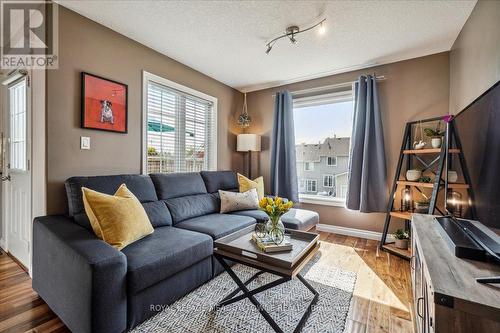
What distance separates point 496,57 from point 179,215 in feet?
9.66

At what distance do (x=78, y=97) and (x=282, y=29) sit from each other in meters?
2.12

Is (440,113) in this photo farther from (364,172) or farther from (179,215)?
(179,215)

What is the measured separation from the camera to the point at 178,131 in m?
3.29

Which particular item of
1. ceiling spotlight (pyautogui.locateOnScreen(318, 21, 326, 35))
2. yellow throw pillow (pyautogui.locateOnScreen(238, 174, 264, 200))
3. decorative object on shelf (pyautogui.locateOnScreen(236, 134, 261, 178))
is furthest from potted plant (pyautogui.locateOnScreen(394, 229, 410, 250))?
ceiling spotlight (pyautogui.locateOnScreen(318, 21, 326, 35))

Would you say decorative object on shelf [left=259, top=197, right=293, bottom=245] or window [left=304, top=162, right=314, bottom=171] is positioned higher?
window [left=304, top=162, right=314, bottom=171]

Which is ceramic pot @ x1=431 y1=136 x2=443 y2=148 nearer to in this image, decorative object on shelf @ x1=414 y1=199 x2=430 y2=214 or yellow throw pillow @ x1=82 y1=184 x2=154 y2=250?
decorative object on shelf @ x1=414 y1=199 x2=430 y2=214

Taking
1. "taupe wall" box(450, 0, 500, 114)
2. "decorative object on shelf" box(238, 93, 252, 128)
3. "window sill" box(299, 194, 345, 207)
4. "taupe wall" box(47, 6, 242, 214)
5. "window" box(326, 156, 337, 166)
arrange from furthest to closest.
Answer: "decorative object on shelf" box(238, 93, 252, 128)
"window" box(326, 156, 337, 166)
"window sill" box(299, 194, 345, 207)
"taupe wall" box(47, 6, 242, 214)
"taupe wall" box(450, 0, 500, 114)

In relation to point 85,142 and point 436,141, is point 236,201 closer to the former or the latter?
point 85,142

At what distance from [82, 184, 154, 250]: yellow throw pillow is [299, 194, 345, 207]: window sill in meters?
2.73

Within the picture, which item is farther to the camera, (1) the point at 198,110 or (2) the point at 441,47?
(1) the point at 198,110

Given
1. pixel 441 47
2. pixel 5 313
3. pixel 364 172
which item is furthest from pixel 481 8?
pixel 5 313

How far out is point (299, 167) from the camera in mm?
4000

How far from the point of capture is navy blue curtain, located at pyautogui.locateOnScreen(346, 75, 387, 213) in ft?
10.0

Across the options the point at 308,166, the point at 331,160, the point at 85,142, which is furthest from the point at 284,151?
the point at 85,142
